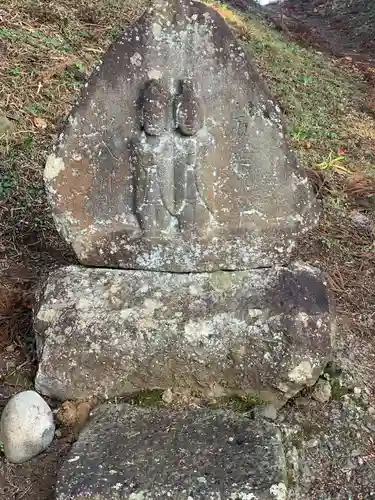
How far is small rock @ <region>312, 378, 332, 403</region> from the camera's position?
97.7 inches

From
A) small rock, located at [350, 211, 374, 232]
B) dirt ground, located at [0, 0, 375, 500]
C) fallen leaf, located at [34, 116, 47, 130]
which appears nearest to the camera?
dirt ground, located at [0, 0, 375, 500]

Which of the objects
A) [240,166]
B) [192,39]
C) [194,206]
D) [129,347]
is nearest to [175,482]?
[129,347]

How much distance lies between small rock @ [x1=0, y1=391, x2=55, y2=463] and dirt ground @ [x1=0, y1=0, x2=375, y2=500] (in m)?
0.04

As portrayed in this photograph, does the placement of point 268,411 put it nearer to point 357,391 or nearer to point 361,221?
point 357,391

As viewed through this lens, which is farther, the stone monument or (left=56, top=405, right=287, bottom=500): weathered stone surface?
the stone monument

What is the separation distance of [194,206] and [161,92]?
18.3 inches

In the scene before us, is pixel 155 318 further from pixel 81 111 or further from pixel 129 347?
pixel 81 111

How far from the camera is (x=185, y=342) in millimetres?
2404

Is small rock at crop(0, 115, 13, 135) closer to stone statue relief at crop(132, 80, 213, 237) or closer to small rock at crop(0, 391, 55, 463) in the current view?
stone statue relief at crop(132, 80, 213, 237)

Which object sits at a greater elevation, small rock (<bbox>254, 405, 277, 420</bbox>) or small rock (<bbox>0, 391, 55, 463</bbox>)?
small rock (<bbox>254, 405, 277, 420</bbox>)

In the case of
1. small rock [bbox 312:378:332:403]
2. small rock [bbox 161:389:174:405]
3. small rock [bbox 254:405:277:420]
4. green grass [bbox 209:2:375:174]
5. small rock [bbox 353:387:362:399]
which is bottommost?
green grass [bbox 209:2:375:174]

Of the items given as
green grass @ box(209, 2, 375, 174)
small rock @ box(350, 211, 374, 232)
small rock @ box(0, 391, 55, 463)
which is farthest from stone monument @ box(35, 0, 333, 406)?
green grass @ box(209, 2, 375, 174)

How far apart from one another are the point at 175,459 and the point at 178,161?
113 cm

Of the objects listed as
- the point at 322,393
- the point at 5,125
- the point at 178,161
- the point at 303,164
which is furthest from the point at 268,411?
the point at 5,125
